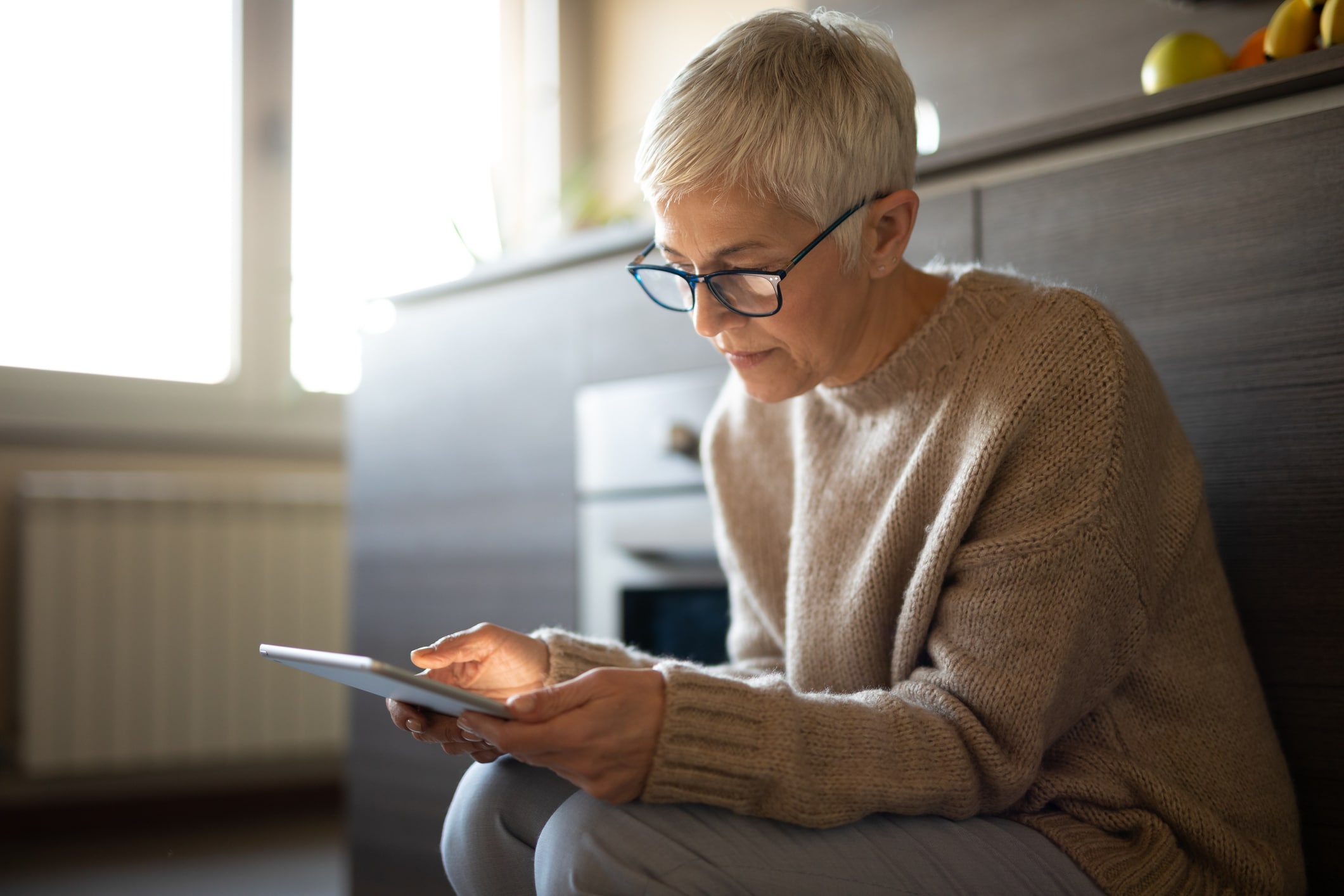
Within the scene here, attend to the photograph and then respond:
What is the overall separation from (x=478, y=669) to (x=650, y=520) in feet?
1.75

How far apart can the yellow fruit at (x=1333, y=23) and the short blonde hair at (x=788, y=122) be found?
0.35 meters

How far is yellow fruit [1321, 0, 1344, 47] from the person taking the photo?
91 cm

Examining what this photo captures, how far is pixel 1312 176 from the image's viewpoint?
878 mm

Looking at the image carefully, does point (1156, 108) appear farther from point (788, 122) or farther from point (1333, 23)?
point (788, 122)

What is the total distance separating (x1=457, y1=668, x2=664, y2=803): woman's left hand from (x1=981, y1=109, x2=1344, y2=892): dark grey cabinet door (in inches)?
21.1

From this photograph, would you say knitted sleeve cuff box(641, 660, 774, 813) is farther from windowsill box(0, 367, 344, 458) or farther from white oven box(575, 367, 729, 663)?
windowsill box(0, 367, 344, 458)

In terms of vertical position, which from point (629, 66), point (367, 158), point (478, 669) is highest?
point (629, 66)

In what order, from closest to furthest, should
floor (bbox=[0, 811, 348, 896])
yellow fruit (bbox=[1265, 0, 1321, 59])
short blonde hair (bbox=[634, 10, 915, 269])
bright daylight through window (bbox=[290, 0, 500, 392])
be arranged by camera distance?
1. short blonde hair (bbox=[634, 10, 915, 269])
2. yellow fruit (bbox=[1265, 0, 1321, 59])
3. floor (bbox=[0, 811, 348, 896])
4. bright daylight through window (bbox=[290, 0, 500, 392])

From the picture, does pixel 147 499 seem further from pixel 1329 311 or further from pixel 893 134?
pixel 1329 311

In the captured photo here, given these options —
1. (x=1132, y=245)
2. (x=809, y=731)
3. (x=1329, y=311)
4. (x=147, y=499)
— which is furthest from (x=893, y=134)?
(x=147, y=499)

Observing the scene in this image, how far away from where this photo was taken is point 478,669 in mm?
833

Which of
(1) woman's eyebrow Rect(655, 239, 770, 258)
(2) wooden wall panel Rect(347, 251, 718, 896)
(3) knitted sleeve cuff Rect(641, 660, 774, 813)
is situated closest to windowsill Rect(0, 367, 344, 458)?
(2) wooden wall panel Rect(347, 251, 718, 896)

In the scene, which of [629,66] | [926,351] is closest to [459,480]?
[926,351]

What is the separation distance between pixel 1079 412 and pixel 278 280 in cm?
208
